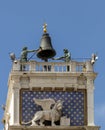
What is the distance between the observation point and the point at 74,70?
52156mm

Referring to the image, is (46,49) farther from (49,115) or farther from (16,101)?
(49,115)

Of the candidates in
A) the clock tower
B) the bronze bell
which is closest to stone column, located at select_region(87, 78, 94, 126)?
the clock tower

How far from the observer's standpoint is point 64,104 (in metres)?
51.6

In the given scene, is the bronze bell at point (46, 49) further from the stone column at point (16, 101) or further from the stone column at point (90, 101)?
the stone column at point (90, 101)

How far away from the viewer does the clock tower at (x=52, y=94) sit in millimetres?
51156

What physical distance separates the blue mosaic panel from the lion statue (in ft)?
0.86

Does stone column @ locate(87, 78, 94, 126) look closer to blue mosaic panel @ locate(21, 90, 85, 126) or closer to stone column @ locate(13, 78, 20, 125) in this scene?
blue mosaic panel @ locate(21, 90, 85, 126)

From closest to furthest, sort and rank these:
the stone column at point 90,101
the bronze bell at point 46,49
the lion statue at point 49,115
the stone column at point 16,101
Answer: the lion statue at point 49,115
the stone column at point 16,101
the stone column at point 90,101
the bronze bell at point 46,49

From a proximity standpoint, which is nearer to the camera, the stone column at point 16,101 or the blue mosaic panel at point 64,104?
the stone column at point 16,101

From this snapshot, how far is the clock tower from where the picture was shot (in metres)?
51.2

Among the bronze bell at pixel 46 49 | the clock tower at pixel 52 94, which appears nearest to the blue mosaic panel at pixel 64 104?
the clock tower at pixel 52 94

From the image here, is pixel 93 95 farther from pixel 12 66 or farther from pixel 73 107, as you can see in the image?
pixel 12 66

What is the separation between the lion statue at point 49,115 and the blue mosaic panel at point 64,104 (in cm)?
26

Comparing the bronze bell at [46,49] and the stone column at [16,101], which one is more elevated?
the bronze bell at [46,49]
